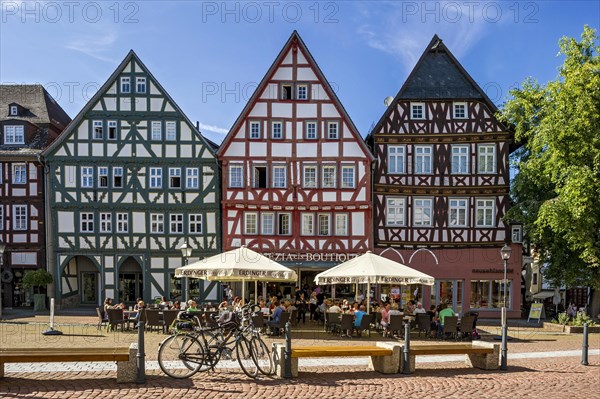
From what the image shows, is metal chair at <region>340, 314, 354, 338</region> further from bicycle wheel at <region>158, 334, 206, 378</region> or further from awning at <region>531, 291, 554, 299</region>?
awning at <region>531, 291, 554, 299</region>

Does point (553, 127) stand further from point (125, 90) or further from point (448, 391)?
point (125, 90)

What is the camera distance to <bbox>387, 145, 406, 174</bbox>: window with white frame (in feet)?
91.5

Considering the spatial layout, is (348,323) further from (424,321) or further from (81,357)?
(81,357)

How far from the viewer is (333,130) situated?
27.8 meters

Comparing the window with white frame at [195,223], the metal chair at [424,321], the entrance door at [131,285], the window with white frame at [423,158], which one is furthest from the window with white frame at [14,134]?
the metal chair at [424,321]

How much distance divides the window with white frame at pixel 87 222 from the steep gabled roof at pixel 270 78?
24.7 ft

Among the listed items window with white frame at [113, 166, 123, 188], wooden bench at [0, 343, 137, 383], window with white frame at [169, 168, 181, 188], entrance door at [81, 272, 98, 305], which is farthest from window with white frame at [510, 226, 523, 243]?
Answer: wooden bench at [0, 343, 137, 383]

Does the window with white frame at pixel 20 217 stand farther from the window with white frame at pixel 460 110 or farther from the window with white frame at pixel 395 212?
the window with white frame at pixel 460 110

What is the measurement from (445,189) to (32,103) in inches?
947

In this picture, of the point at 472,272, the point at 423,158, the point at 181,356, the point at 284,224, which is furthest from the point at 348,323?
the point at 423,158

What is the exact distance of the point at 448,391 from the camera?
31.1 ft

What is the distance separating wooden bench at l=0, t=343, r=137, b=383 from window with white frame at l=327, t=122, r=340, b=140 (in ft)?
64.8

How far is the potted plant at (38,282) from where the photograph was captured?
26297 millimetres

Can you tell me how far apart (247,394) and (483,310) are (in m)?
21.4
